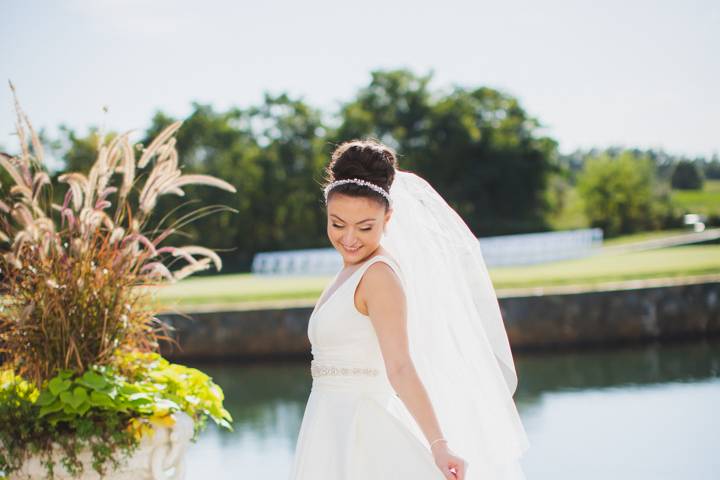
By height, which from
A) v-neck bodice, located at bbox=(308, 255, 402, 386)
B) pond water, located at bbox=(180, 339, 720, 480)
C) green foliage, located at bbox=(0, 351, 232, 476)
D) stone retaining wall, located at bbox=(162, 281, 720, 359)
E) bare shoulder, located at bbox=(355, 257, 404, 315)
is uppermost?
bare shoulder, located at bbox=(355, 257, 404, 315)

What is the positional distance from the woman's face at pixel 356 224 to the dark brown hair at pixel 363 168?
21 millimetres

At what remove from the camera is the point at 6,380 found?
123 inches

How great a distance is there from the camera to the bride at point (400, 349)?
210 centimetres

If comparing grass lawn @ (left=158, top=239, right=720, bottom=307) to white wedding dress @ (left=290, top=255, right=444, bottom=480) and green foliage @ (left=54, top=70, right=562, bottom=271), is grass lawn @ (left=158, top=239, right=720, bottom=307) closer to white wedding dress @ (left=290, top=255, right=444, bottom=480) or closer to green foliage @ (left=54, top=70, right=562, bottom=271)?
white wedding dress @ (left=290, top=255, right=444, bottom=480)

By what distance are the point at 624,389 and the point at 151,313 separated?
656 cm

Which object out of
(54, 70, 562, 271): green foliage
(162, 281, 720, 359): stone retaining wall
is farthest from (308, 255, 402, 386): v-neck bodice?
(54, 70, 562, 271): green foliage

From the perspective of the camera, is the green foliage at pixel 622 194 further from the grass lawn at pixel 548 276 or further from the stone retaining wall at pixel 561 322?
the stone retaining wall at pixel 561 322

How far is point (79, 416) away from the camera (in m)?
2.97

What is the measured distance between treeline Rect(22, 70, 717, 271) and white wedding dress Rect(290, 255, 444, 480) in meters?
26.9

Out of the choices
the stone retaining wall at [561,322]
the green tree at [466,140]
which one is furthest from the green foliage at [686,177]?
the stone retaining wall at [561,322]

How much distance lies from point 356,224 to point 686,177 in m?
47.6

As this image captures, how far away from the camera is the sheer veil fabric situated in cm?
239

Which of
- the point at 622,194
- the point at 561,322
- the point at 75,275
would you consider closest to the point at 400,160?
the point at 622,194

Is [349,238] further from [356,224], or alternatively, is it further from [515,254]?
[515,254]
